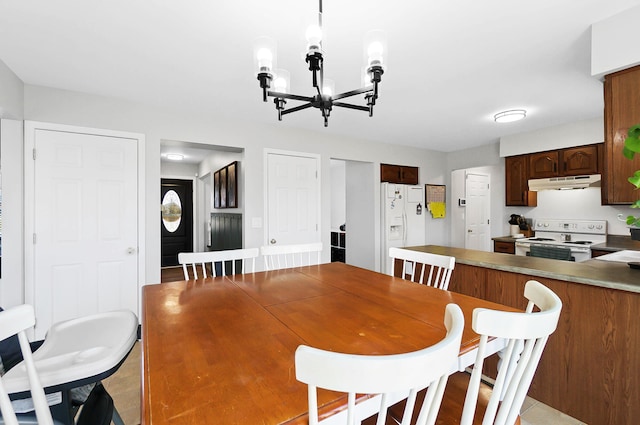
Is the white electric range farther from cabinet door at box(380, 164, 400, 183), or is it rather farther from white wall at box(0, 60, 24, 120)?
white wall at box(0, 60, 24, 120)

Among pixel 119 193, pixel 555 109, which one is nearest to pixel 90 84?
pixel 119 193

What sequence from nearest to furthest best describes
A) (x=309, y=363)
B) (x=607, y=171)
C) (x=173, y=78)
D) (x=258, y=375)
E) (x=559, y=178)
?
(x=309, y=363) → (x=258, y=375) → (x=607, y=171) → (x=173, y=78) → (x=559, y=178)

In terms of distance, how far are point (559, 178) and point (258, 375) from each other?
457 centimetres

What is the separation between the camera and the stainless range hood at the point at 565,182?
352 cm

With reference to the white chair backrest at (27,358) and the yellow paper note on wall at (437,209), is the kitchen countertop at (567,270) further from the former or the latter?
the yellow paper note on wall at (437,209)

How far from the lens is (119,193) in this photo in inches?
110

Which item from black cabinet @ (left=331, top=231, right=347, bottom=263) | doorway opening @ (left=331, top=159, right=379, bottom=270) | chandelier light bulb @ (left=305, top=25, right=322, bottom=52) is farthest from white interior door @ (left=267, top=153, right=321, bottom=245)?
chandelier light bulb @ (left=305, top=25, right=322, bottom=52)

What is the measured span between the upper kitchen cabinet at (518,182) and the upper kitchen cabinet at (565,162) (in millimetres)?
104

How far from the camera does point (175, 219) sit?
6320 mm

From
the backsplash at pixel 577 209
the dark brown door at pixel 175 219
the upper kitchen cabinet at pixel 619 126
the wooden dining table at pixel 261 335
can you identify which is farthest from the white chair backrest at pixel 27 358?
the dark brown door at pixel 175 219

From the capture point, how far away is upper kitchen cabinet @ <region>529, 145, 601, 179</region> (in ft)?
11.5

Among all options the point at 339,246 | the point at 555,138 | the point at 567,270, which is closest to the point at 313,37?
the point at 567,270

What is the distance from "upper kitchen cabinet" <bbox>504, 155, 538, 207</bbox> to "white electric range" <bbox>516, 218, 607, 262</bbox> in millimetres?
404

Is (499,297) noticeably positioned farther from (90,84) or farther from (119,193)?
(90,84)
